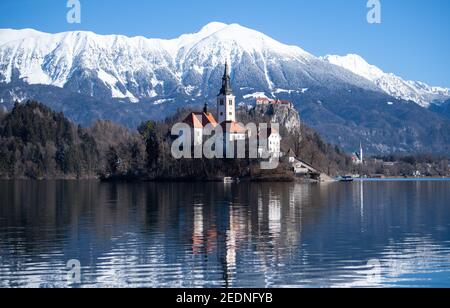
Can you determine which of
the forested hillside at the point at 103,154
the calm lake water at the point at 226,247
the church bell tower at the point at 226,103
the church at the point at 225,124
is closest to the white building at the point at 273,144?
the church at the point at 225,124

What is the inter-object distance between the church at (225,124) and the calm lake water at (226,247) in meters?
81.5

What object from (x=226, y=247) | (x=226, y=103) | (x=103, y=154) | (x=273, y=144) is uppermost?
(x=226, y=103)

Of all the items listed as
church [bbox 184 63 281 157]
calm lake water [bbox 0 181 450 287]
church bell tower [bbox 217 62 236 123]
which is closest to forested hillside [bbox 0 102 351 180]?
church [bbox 184 63 281 157]

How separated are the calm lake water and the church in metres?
81.5

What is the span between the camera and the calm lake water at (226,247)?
Result: 84.3 feet

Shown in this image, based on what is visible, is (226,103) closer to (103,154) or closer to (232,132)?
(232,132)

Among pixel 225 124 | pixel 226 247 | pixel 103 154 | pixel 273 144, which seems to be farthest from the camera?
pixel 103 154

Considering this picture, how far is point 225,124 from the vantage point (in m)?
145

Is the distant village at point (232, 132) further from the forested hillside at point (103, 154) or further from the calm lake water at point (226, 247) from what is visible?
the calm lake water at point (226, 247)

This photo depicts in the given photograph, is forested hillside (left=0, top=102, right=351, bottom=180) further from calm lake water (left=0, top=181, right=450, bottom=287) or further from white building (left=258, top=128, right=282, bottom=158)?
calm lake water (left=0, top=181, right=450, bottom=287)

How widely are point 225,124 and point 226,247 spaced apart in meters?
112

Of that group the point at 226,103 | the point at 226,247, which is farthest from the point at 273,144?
the point at 226,247

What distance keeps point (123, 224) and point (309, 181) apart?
276 feet

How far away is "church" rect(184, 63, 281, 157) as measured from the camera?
461ft
